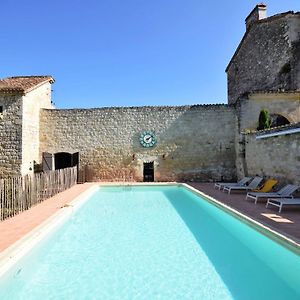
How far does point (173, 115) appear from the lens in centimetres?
1600

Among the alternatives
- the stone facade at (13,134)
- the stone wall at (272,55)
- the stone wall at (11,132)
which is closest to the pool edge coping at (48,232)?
the stone facade at (13,134)

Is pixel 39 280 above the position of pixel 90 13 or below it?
below

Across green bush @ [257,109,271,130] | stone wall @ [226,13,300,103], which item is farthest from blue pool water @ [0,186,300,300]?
stone wall @ [226,13,300,103]

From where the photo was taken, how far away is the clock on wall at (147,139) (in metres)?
16.0

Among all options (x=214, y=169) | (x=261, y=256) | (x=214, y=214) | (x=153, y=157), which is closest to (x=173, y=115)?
(x=153, y=157)

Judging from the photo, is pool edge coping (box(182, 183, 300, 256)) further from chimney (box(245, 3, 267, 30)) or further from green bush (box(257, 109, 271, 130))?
chimney (box(245, 3, 267, 30))

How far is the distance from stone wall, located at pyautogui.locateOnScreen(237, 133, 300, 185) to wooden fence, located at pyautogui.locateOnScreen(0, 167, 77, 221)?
747cm

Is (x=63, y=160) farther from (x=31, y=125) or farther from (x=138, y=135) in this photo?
(x=138, y=135)

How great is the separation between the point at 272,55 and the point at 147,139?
29.9 feet

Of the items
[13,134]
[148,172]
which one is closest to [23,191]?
[13,134]

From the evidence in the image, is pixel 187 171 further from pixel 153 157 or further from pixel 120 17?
pixel 120 17

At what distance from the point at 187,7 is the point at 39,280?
11179mm

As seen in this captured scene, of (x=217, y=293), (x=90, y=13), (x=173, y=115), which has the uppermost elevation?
(x=90, y=13)

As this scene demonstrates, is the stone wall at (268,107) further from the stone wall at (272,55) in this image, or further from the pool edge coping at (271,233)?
the pool edge coping at (271,233)
